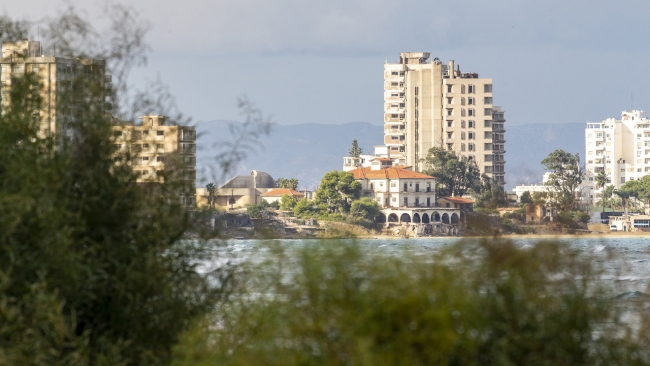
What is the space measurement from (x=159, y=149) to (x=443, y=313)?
6.39 metres

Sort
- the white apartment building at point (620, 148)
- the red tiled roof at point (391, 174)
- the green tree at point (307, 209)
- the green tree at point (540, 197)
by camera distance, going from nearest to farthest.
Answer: the green tree at point (540, 197), the green tree at point (307, 209), the red tiled roof at point (391, 174), the white apartment building at point (620, 148)

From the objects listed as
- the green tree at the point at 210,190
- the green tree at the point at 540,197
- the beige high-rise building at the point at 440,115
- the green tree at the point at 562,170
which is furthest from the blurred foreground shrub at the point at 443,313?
the beige high-rise building at the point at 440,115

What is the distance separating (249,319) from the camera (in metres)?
9.04

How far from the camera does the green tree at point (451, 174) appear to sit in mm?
115625

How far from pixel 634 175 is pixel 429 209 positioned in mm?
54705

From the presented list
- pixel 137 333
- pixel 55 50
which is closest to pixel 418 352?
pixel 137 333

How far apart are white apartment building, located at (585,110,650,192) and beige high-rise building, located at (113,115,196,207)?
145 m

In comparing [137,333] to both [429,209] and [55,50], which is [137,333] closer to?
[55,50]

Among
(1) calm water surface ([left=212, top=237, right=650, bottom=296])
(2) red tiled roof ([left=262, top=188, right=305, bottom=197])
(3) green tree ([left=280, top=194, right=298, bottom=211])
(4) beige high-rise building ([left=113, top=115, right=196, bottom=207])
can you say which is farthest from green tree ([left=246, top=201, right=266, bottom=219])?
(4) beige high-rise building ([left=113, top=115, right=196, bottom=207])

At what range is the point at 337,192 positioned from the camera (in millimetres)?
103938

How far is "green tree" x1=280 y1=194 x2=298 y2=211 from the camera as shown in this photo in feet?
350

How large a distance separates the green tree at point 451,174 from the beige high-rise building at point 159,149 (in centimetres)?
10330

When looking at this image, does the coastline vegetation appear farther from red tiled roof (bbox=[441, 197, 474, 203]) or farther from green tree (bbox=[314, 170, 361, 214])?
red tiled roof (bbox=[441, 197, 474, 203])

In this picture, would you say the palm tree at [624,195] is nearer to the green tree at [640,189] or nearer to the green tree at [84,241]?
the green tree at [640,189]
